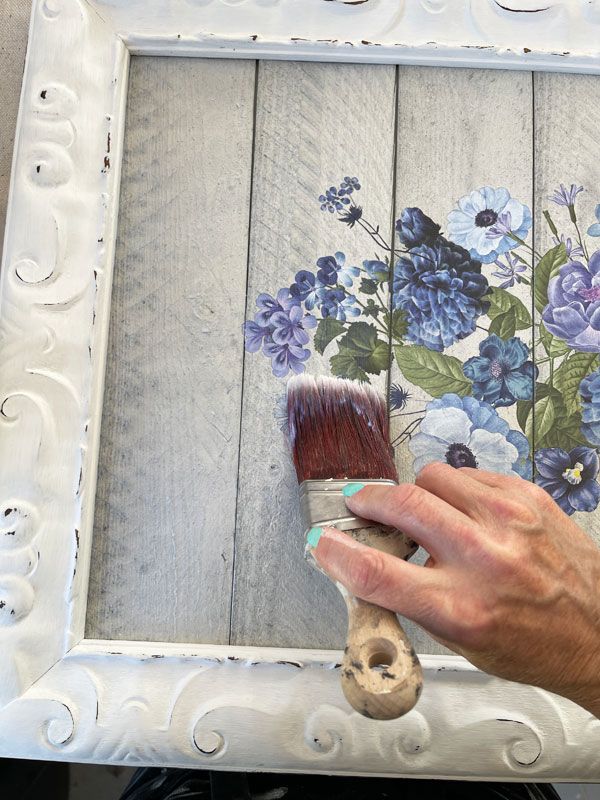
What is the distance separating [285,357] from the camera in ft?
2.03

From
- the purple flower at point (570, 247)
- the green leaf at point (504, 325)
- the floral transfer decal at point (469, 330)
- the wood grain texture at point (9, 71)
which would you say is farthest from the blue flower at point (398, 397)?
the wood grain texture at point (9, 71)

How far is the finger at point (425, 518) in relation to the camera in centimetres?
43

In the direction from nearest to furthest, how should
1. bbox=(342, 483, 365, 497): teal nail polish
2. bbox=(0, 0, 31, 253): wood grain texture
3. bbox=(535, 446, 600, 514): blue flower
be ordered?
bbox=(342, 483, 365, 497): teal nail polish, bbox=(535, 446, 600, 514): blue flower, bbox=(0, 0, 31, 253): wood grain texture

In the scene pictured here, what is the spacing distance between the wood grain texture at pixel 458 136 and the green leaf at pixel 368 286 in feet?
0.26

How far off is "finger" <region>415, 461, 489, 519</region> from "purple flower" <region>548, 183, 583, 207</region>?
0.31m

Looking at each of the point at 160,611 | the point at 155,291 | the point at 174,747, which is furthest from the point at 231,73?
the point at 174,747

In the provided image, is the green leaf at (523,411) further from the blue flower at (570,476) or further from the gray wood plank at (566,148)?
the gray wood plank at (566,148)

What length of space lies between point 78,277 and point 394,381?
30 cm

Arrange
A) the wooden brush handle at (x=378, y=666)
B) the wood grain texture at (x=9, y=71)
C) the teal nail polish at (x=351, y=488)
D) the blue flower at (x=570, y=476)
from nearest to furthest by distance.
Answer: the wooden brush handle at (x=378, y=666) → the teal nail polish at (x=351, y=488) → the blue flower at (x=570, y=476) → the wood grain texture at (x=9, y=71)

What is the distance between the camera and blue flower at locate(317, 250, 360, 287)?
63cm

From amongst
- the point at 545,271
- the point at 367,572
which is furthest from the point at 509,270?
the point at 367,572

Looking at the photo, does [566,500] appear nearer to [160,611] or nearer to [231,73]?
[160,611]

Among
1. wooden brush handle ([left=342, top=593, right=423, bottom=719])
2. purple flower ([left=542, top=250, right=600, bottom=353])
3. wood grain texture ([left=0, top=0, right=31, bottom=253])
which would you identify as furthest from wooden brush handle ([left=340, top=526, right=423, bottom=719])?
wood grain texture ([left=0, top=0, right=31, bottom=253])

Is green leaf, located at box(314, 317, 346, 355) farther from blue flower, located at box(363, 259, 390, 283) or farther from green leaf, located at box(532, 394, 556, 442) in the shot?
green leaf, located at box(532, 394, 556, 442)
